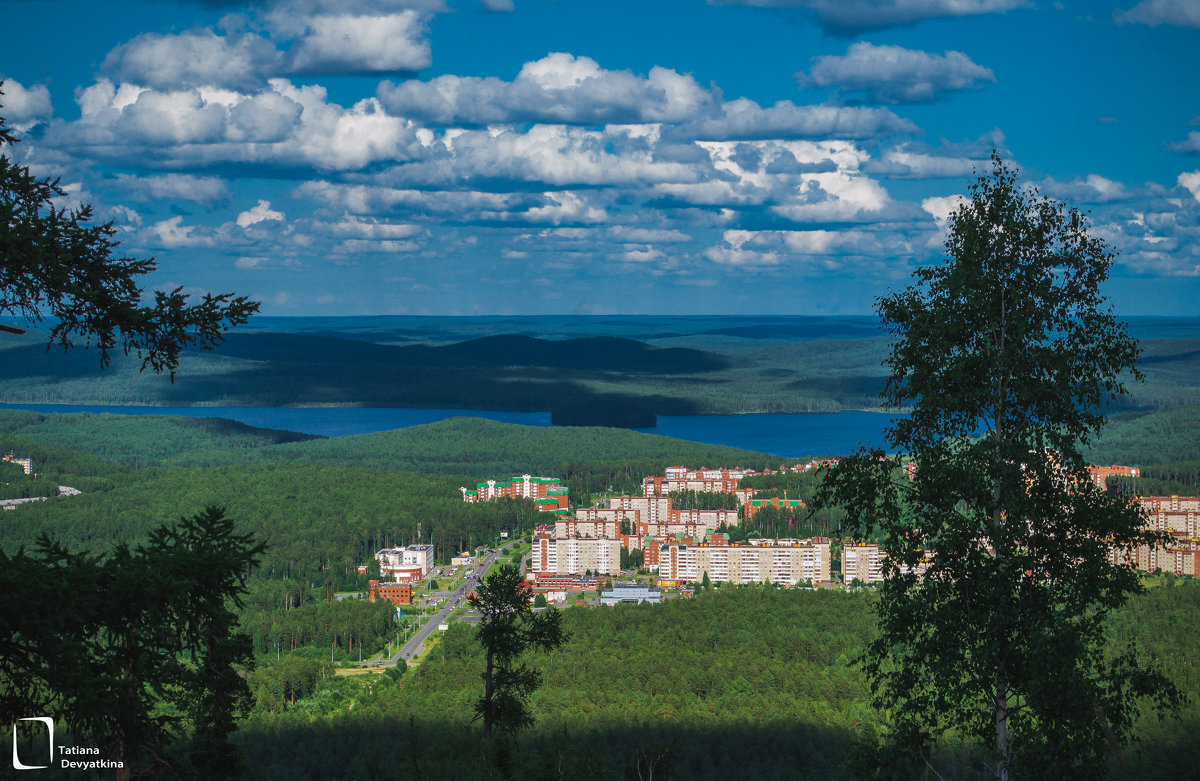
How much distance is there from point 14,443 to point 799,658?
6843 centimetres

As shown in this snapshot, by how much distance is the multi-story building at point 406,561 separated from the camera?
169ft

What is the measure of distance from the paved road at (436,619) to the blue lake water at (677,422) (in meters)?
48.6

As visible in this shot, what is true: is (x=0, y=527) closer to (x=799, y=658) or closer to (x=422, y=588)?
(x=422, y=588)

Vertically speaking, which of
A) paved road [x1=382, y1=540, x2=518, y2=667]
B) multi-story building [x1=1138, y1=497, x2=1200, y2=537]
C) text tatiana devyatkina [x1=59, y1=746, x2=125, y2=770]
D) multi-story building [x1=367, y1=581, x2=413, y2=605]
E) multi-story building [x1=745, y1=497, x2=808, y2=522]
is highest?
text tatiana devyatkina [x1=59, y1=746, x2=125, y2=770]

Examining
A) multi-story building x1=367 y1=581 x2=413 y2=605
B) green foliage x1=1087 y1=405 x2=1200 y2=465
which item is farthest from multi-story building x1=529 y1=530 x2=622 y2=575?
green foliage x1=1087 y1=405 x2=1200 y2=465

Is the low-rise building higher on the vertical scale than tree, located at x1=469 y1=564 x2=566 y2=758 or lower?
lower

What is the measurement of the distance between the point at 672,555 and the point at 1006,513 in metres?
45.7

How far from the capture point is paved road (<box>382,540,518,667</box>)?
36.9 meters

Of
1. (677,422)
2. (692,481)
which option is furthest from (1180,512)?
(677,422)

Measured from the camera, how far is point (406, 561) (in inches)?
2100

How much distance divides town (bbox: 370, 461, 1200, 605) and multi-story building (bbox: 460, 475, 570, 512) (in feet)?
18.7

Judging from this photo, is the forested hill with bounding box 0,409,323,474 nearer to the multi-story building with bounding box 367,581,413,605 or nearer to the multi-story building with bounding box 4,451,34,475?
the multi-story building with bounding box 4,451,34,475

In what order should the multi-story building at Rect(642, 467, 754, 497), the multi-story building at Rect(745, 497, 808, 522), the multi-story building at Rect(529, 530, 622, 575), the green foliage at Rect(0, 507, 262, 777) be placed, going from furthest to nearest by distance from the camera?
the multi-story building at Rect(642, 467, 754, 497) → the multi-story building at Rect(745, 497, 808, 522) → the multi-story building at Rect(529, 530, 622, 575) → the green foliage at Rect(0, 507, 262, 777)

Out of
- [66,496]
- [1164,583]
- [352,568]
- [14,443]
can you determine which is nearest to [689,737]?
→ [1164,583]
